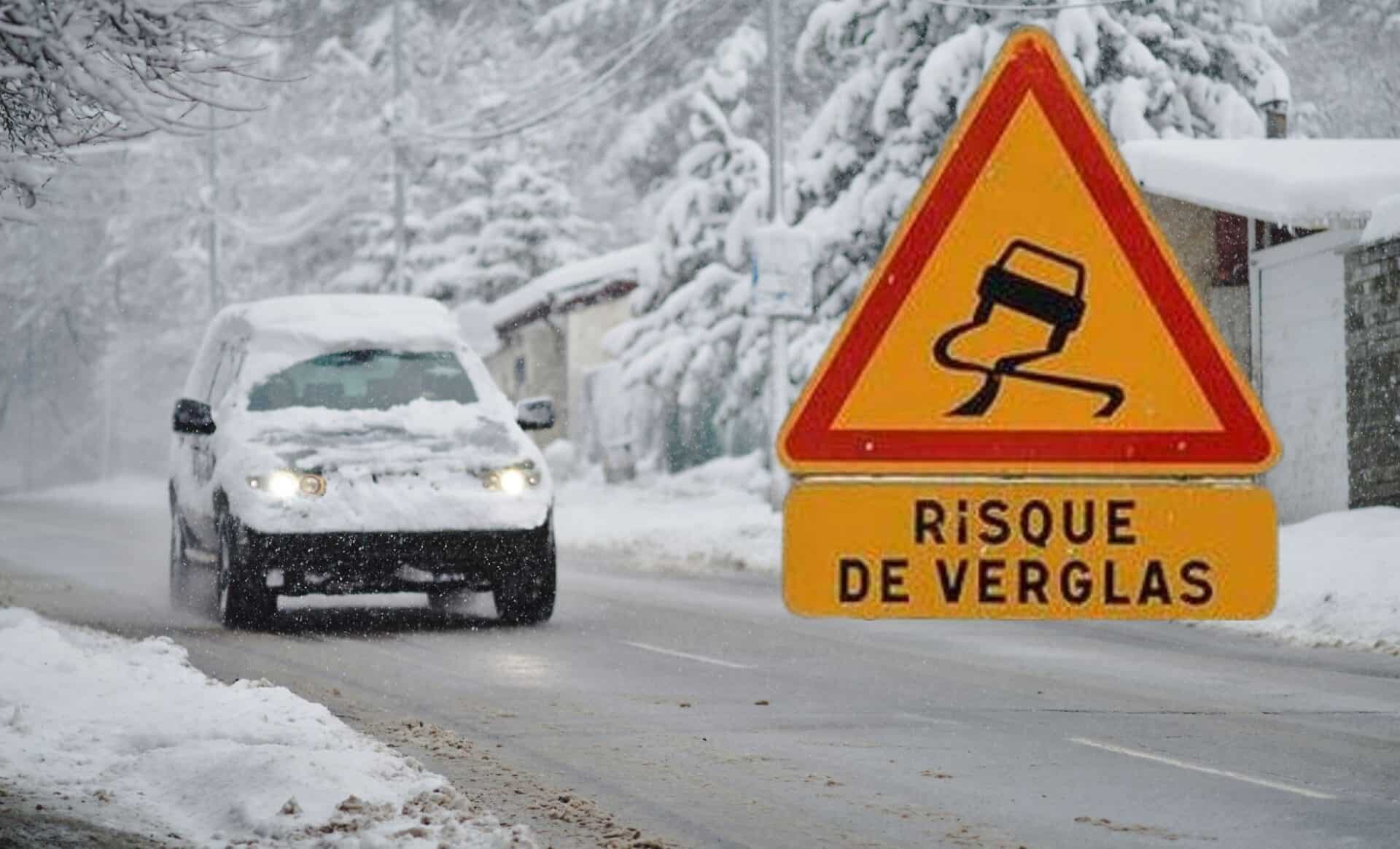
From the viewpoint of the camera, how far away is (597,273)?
55.6 meters

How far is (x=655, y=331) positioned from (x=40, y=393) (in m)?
52.5

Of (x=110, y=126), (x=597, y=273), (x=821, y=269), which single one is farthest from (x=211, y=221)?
(x=110, y=126)

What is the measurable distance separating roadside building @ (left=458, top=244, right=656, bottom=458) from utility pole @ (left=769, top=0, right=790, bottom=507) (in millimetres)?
20646

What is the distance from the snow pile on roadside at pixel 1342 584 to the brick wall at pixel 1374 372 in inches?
23.3

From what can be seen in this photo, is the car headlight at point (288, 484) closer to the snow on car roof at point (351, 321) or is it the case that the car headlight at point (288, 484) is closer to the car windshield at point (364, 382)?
the car windshield at point (364, 382)

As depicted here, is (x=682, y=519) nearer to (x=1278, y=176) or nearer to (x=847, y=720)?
(x=1278, y=176)

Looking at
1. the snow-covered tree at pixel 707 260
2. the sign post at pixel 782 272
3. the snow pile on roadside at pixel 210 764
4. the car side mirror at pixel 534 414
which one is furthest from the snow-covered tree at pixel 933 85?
the snow pile on roadside at pixel 210 764

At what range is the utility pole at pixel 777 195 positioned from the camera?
29.0 metres

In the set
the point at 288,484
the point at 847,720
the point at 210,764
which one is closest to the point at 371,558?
the point at 288,484

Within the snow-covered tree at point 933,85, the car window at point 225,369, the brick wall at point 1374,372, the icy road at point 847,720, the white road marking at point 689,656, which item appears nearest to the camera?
the icy road at point 847,720

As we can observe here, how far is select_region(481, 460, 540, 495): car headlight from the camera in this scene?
15953 mm

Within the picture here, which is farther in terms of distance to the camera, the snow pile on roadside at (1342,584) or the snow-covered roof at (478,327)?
the snow-covered roof at (478,327)

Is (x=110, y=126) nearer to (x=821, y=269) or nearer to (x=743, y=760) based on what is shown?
(x=743, y=760)

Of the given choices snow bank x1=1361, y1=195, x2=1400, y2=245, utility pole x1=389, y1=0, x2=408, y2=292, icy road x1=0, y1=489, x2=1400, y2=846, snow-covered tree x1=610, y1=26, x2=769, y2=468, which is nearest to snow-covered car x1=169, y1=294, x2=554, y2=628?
icy road x1=0, y1=489, x2=1400, y2=846
